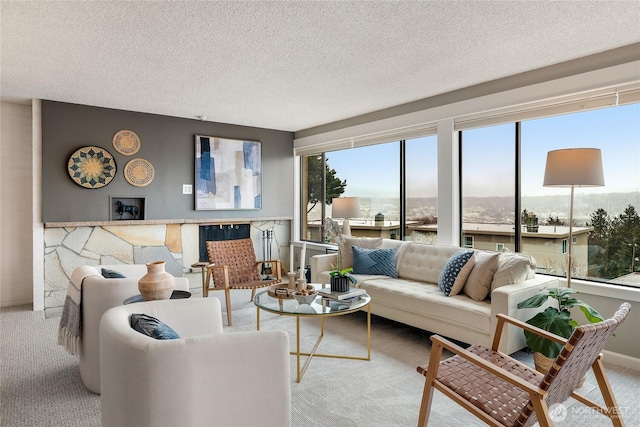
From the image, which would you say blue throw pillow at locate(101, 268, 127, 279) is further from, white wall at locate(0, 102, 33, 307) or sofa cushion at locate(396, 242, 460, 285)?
white wall at locate(0, 102, 33, 307)

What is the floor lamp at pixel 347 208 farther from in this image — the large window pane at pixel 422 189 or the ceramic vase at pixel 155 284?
the ceramic vase at pixel 155 284

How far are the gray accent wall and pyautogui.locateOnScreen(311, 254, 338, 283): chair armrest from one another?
6.19ft

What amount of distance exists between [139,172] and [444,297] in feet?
13.4

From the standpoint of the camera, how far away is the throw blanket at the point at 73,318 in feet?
8.57

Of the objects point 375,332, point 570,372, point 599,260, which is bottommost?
point 375,332

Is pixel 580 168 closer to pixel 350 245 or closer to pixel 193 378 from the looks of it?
pixel 350 245

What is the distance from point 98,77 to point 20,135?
194 centimetres

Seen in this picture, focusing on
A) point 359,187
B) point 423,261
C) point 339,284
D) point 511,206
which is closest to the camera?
point 339,284

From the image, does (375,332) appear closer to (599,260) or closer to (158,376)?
(599,260)

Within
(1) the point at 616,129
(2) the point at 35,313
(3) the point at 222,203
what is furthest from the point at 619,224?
(2) the point at 35,313

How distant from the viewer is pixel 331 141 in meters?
5.84

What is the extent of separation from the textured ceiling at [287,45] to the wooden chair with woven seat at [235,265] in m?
1.74

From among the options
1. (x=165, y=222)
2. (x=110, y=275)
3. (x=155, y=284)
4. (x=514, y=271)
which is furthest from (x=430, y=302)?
(x=165, y=222)

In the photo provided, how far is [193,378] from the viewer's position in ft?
4.75
